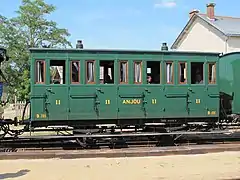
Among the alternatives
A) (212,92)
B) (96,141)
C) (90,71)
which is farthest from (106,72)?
(212,92)

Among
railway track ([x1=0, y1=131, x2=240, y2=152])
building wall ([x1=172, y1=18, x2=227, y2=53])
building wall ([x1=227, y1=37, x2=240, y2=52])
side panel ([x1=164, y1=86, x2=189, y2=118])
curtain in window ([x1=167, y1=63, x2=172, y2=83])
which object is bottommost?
railway track ([x1=0, y1=131, x2=240, y2=152])

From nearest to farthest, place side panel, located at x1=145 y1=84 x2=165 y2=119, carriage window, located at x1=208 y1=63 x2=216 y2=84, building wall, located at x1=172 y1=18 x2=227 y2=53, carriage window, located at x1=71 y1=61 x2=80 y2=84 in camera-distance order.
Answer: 1. carriage window, located at x1=71 y1=61 x2=80 y2=84
2. side panel, located at x1=145 y1=84 x2=165 y2=119
3. carriage window, located at x1=208 y1=63 x2=216 y2=84
4. building wall, located at x1=172 y1=18 x2=227 y2=53

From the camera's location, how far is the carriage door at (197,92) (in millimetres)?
13523

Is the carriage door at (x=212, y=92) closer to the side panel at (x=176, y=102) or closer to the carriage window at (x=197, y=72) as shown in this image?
the carriage window at (x=197, y=72)

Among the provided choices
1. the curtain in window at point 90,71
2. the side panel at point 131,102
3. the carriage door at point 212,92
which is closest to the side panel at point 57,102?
the curtain in window at point 90,71

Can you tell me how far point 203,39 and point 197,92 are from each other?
25.7 metres

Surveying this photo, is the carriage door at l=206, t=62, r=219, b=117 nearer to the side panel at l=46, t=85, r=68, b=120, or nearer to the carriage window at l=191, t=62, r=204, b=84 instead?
the carriage window at l=191, t=62, r=204, b=84

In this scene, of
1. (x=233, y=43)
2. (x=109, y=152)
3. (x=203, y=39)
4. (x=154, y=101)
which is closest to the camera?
(x=109, y=152)

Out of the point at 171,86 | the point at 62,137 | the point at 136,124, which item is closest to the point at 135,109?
the point at 136,124

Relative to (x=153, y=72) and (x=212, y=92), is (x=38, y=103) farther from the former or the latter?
(x=212, y=92)

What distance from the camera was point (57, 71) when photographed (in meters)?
12.9

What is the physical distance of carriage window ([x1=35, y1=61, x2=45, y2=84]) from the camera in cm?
1256

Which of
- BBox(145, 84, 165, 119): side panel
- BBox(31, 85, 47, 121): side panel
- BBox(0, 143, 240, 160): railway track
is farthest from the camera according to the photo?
BBox(145, 84, 165, 119): side panel

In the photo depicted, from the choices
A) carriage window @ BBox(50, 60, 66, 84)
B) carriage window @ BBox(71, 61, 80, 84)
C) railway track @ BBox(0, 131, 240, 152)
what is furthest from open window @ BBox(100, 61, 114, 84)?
railway track @ BBox(0, 131, 240, 152)
